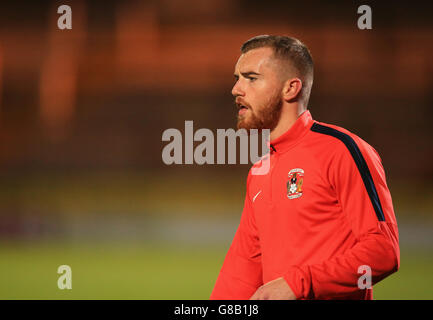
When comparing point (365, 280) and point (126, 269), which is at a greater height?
point (365, 280)

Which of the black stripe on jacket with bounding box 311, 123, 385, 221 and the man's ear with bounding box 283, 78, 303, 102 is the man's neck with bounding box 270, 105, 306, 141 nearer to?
the man's ear with bounding box 283, 78, 303, 102

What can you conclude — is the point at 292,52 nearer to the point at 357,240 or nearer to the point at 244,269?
the point at 357,240

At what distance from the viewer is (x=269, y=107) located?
1.71 m

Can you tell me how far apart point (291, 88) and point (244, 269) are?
663mm

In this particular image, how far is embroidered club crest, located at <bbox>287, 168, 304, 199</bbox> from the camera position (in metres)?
1.59

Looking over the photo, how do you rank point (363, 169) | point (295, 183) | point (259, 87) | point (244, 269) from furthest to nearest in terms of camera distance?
point (244, 269) → point (259, 87) → point (295, 183) → point (363, 169)

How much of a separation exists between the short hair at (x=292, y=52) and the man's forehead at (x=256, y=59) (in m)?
0.02

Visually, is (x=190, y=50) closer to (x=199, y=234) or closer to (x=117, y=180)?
(x=117, y=180)

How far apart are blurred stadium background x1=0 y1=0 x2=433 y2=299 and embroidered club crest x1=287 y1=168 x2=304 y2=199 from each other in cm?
433

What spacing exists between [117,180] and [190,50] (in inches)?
76.9

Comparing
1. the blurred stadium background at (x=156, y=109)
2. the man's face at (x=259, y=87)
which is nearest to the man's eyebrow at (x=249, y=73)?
the man's face at (x=259, y=87)

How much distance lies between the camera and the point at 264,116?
171cm

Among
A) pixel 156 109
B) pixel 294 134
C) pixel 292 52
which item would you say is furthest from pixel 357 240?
pixel 156 109
